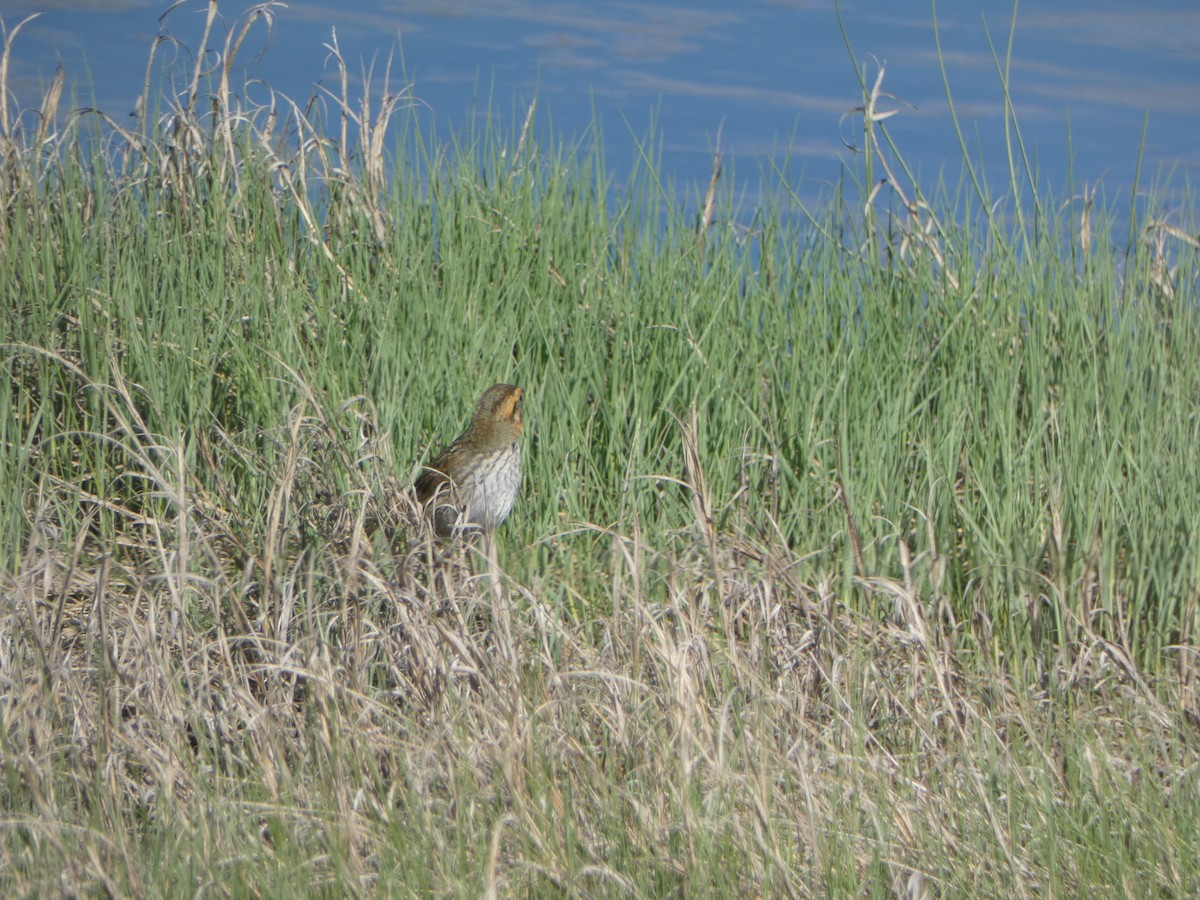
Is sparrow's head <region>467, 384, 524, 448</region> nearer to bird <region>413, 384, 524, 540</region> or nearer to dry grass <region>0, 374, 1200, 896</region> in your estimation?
bird <region>413, 384, 524, 540</region>

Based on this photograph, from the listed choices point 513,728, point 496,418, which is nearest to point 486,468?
point 496,418

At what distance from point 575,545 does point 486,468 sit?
1.39 ft

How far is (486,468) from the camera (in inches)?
171

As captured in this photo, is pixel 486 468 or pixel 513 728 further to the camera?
pixel 486 468

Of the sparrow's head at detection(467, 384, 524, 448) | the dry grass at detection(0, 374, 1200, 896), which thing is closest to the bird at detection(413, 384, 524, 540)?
the sparrow's head at detection(467, 384, 524, 448)

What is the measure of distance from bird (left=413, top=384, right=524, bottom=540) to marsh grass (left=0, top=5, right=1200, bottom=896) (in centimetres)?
18

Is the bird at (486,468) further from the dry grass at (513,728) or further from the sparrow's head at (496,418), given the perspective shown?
the dry grass at (513,728)

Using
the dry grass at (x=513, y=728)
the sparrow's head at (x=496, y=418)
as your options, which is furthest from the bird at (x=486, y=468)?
the dry grass at (x=513, y=728)

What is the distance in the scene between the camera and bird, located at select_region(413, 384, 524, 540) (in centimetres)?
432

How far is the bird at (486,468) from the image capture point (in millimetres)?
4324

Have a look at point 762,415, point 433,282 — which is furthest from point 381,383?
point 762,415

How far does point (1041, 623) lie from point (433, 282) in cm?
256

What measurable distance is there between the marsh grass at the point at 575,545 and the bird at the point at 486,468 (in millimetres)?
182

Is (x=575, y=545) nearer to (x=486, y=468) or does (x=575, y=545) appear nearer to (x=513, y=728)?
(x=486, y=468)
